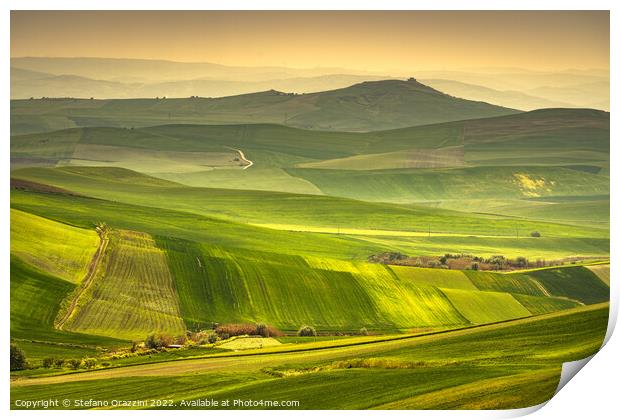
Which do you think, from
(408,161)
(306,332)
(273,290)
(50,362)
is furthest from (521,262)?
(408,161)

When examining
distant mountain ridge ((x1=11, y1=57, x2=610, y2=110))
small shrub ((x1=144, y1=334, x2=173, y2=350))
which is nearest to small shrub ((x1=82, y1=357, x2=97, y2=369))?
small shrub ((x1=144, y1=334, x2=173, y2=350))

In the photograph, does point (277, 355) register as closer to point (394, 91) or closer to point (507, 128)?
point (507, 128)

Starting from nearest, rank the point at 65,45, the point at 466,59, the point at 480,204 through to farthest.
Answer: the point at 65,45 → the point at 466,59 → the point at 480,204

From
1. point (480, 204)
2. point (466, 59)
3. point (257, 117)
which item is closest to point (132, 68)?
point (466, 59)

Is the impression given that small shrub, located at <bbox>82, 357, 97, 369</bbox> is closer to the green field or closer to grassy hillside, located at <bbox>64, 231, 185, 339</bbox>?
the green field

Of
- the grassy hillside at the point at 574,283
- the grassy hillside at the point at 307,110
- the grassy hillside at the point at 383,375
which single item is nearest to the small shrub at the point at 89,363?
the grassy hillside at the point at 383,375

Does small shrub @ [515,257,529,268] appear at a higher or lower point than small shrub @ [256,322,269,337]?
lower
